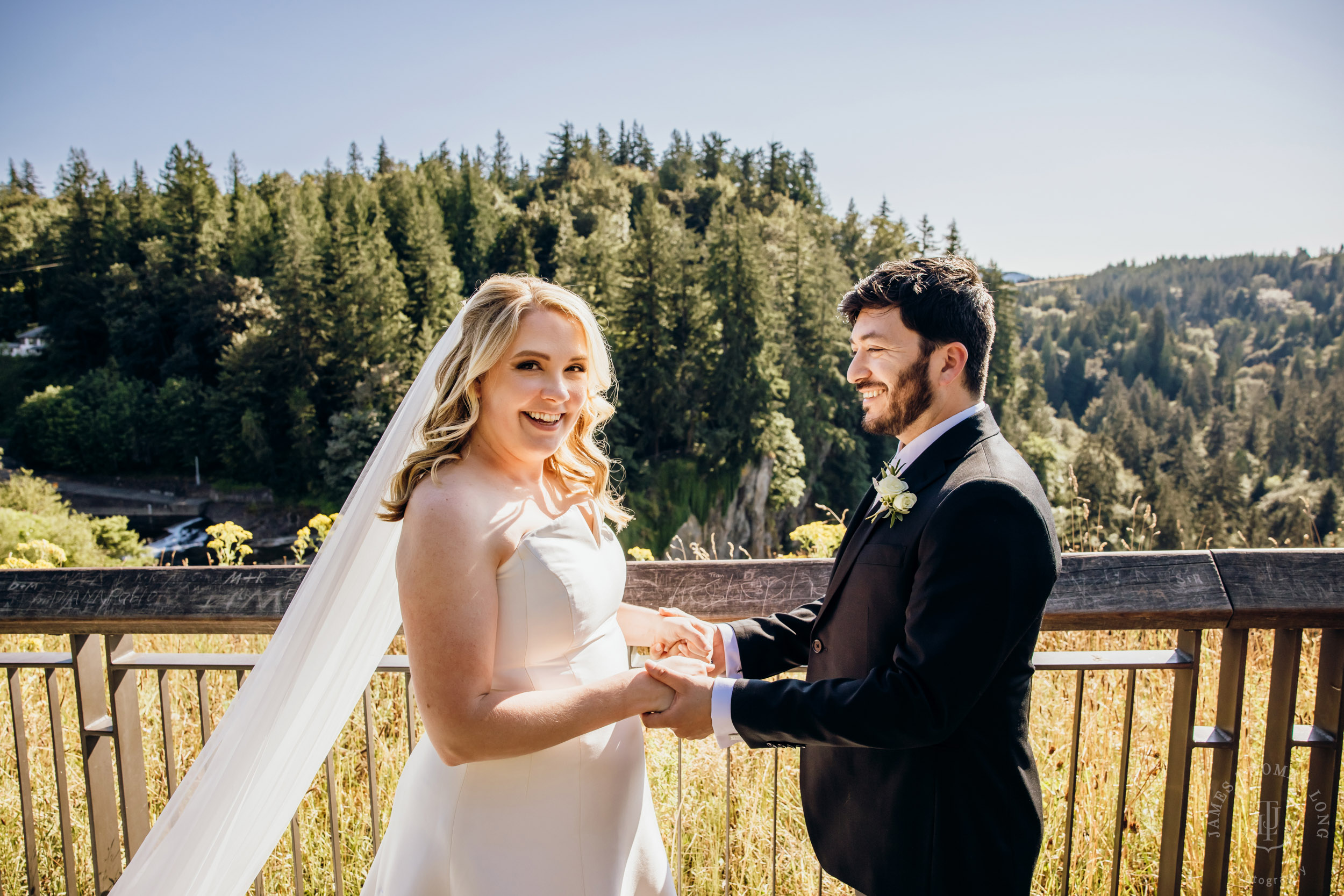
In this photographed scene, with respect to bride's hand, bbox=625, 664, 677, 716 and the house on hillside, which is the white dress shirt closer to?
bride's hand, bbox=625, 664, 677, 716

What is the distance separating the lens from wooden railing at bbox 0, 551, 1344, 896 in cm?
199

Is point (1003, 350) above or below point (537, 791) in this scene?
above

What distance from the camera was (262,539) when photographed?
4122cm

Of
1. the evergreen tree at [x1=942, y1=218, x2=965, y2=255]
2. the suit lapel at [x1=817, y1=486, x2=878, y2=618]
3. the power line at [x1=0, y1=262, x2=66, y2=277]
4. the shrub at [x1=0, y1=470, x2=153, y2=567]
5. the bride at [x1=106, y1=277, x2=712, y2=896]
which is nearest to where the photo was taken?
the bride at [x1=106, y1=277, x2=712, y2=896]

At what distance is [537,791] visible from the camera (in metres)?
1.82

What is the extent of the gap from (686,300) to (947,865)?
39598 millimetres

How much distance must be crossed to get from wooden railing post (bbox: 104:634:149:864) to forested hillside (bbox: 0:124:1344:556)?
91.5 feet

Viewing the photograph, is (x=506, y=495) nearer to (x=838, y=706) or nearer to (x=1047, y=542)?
(x=838, y=706)

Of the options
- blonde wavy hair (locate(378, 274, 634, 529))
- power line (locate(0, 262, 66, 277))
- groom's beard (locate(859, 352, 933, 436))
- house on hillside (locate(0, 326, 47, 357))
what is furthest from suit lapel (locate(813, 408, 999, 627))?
power line (locate(0, 262, 66, 277))

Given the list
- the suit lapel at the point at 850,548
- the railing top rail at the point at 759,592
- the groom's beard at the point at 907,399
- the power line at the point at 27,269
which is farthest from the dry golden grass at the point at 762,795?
the power line at the point at 27,269

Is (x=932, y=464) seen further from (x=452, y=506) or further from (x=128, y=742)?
(x=128, y=742)

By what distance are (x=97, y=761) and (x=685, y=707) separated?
6.17 feet

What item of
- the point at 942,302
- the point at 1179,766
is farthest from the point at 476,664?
the point at 1179,766

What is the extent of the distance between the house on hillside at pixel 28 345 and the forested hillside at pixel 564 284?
78.0 inches
